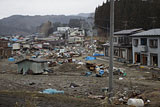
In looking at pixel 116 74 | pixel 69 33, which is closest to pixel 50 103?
pixel 116 74

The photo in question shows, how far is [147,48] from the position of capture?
26516 mm

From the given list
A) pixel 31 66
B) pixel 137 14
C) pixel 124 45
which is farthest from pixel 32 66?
pixel 137 14

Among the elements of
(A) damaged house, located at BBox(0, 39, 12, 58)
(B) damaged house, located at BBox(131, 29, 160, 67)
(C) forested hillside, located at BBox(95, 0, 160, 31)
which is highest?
(C) forested hillside, located at BBox(95, 0, 160, 31)

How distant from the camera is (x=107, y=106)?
788cm

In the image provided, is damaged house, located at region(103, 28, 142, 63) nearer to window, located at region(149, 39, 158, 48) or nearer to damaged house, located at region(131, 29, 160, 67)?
damaged house, located at region(131, 29, 160, 67)

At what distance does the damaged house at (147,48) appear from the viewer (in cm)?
2508

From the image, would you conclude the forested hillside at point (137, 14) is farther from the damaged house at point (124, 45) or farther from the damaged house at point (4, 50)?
the damaged house at point (4, 50)

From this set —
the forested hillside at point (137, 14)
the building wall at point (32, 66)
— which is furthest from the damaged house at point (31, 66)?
the forested hillside at point (137, 14)

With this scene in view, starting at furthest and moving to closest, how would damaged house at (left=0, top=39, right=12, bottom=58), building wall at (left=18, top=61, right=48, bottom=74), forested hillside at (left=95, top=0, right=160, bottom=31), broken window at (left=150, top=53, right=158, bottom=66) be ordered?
damaged house at (left=0, top=39, right=12, bottom=58), forested hillside at (left=95, top=0, right=160, bottom=31), broken window at (left=150, top=53, right=158, bottom=66), building wall at (left=18, top=61, right=48, bottom=74)

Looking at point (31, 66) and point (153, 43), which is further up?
point (153, 43)

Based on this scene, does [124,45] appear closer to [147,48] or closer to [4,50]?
[147,48]

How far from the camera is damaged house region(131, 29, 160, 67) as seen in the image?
25.1 meters

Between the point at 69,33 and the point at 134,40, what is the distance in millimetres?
64062

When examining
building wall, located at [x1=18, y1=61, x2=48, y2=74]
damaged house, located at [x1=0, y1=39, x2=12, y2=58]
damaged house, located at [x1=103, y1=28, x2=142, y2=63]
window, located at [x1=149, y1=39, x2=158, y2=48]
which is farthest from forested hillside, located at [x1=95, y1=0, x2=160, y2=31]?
damaged house, located at [x1=0, y1=39, x2=12, y2=58]
